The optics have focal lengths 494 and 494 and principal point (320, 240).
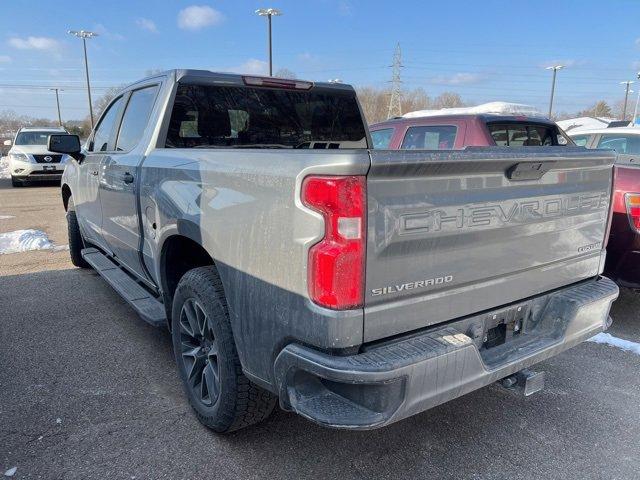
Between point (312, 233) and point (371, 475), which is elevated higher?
point (312, 233)

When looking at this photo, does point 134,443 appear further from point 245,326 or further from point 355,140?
point 355,140

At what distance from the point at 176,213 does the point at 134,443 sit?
1276mm

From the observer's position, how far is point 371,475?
245cm

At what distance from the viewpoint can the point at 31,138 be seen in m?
16.5

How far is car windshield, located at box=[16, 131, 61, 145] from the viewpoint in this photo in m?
16.3

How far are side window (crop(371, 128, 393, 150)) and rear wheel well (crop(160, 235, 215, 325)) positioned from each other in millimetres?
4620

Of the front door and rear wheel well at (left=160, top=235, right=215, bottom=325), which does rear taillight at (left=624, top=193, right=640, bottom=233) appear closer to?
rear wheel well at (left=160, top=235, right=215, bottom=325)

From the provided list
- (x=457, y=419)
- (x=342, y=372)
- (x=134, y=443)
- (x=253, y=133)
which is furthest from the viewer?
(x=253, y=133)

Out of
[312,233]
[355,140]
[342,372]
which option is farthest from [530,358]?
[355,140]

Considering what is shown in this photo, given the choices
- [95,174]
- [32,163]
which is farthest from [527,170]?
[32,163]

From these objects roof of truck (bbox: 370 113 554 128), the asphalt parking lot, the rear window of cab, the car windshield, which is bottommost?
the asphalt parking lot

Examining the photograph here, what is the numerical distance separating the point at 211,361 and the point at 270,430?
21.1 inches

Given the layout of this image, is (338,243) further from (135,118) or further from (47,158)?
(47,158)

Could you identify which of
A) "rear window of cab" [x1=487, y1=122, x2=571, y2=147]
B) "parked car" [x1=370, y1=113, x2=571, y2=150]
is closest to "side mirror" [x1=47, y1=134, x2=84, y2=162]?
"parked car" [x1=370, y1=113, x2=571, y2=150]
